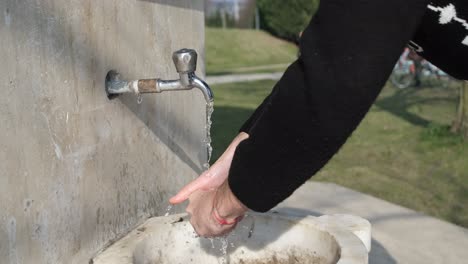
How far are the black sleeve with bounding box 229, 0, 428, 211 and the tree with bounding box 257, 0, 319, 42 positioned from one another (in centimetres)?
2149

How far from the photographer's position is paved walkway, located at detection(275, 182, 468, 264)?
327 cm

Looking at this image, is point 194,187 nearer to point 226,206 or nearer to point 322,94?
point 226,206

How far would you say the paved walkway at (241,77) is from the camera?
1386 cm

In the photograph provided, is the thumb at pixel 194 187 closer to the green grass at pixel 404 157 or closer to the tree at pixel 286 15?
the green grass at pixel 404 157

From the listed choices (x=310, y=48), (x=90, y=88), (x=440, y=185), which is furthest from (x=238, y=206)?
(x=440, y=185)

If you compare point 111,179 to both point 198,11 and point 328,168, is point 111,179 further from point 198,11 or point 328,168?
point 328,168

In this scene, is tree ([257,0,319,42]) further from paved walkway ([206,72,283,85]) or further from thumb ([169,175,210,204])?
thumb ([169,175,210,204])

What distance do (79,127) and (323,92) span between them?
0.80 m

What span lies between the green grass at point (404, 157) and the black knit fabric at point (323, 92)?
11.5 feet

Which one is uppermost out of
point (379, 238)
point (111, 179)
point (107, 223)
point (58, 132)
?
point (58, 132)

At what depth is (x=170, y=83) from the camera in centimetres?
161

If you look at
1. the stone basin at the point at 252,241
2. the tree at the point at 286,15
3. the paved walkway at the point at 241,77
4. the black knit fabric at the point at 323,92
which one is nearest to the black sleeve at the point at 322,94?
the black knit fabric at the point at 323,92

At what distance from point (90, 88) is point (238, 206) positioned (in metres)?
0.65

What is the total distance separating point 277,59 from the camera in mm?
21234
